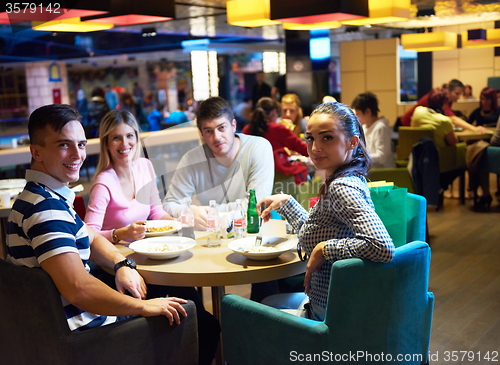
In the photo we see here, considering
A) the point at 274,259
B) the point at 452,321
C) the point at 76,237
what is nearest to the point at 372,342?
the point at 274,259

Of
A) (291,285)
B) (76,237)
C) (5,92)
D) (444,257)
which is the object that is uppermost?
(5,92)

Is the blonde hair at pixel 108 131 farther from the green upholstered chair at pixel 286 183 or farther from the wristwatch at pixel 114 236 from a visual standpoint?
the green upholstered chair at pixel 286 183

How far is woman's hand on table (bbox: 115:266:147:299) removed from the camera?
6.64 ft

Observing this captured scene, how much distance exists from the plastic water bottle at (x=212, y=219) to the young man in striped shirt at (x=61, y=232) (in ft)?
2.03

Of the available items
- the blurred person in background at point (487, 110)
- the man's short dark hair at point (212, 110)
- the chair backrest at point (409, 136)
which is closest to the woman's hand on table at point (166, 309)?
the man's short dark hair at point (212, 110)

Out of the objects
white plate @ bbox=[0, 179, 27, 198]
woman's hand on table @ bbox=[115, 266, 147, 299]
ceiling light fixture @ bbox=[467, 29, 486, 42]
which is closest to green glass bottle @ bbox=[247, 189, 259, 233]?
woman's hand on table @ bbox=[115, 266, 147, 299]

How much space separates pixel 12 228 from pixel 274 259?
99cm

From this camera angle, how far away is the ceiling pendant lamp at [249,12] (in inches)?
208

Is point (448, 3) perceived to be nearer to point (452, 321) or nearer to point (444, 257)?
point (444, 257)

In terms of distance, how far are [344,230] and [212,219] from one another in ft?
2.70

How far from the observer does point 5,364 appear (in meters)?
1.87

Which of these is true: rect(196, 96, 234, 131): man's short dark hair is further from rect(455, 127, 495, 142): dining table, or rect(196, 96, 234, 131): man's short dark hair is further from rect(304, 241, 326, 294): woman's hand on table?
rect(455, 127, 495, 142): dining table

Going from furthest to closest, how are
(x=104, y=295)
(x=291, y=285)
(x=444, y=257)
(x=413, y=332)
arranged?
(x=444, y=257), (x=291, y=285), (x=413, y=332), (x=104, y=295)

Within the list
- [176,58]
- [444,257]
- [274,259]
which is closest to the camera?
[274,259]
